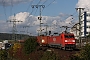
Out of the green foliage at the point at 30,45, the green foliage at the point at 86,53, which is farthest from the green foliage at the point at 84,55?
the green foliage at the point at 30,45

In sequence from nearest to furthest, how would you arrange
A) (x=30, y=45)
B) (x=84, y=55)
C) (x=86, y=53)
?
(x=84, y=55) < (x=86, y=53) < (x=30, y=45)

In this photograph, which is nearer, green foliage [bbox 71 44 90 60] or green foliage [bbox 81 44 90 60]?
green foliage [bbox 71 44 90 60]

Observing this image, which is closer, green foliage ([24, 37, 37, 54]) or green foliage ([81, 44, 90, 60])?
green foliage ([81, 44, 90, 60])

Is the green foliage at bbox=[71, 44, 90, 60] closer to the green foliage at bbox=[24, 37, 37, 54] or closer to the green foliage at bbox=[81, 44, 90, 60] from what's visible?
the green foliage at bbox=[81, 44, 90, 60]

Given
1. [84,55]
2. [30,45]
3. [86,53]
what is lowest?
[30,45]

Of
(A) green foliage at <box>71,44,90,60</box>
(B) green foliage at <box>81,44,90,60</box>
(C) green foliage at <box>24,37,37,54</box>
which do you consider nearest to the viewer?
(A) green foliage at <box>71,44,90,60</box>

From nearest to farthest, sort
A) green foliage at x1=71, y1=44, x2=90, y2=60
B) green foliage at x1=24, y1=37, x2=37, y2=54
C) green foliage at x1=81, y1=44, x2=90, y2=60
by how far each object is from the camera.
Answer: green foliage at x1=71, y1=44, x2=90, y2=60, green foliage at x1=81, y1=44, x2=90, y2=60, green foliage at x1=24, y1=37, x2=37, y2=54

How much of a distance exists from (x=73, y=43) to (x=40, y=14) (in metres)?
20.7

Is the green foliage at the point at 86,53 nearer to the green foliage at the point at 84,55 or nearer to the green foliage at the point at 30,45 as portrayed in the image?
the green foliage at the point at 84,55

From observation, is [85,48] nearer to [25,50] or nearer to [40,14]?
[25,50]

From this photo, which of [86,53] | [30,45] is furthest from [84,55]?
[30,45]

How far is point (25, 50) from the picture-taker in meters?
52.6

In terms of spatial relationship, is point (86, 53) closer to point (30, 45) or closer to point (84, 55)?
point (84, 55)

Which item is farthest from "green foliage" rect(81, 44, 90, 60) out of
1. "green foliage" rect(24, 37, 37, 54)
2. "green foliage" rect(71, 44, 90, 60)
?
"green foliage" rect(24, 37, 37, 54)
